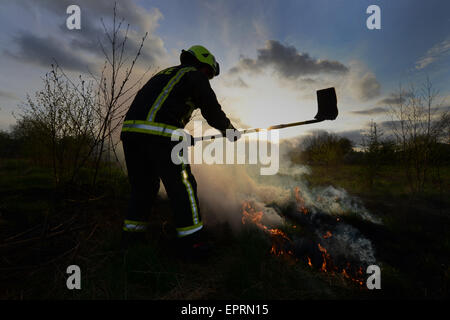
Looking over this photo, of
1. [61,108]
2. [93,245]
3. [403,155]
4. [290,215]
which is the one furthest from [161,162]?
[403,155]

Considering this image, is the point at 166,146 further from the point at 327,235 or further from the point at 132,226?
the point at 327,235

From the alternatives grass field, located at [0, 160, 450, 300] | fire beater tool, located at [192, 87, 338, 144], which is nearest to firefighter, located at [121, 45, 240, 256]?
grass field, located at [0, 160, 450, 300]

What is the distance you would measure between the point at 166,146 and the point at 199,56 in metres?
1.45

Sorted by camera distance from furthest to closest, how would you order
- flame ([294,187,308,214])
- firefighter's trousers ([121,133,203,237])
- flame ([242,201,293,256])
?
flame ([294,187,308,214]) < flame ([242,201,293,256]) < firefighter's trousers ([121,133,203,237])

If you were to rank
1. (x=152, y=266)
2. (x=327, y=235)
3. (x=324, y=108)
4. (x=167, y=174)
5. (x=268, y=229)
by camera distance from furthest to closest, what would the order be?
1. (x=327, y=235)
2. (x=268, y=229)
3. (x=324, y=108)
4. (x=167, y=174)
5. (x=152, y=266)

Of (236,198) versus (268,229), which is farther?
(236,198)

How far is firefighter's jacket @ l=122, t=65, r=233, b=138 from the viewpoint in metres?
2.28

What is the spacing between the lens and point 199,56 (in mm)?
2834

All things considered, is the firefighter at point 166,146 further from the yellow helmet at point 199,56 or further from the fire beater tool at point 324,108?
the fire beater tool at point 324,108

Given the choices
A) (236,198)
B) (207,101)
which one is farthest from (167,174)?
(236,198)

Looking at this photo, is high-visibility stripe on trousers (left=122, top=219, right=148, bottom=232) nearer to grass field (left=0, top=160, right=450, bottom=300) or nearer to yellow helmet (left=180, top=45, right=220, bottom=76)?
grass field (left=0, top=160, right=450, bottom=300)

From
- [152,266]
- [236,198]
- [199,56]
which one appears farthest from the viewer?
[236,198]

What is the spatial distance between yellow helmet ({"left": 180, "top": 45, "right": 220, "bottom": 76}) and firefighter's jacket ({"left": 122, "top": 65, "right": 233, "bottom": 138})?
38 cm
